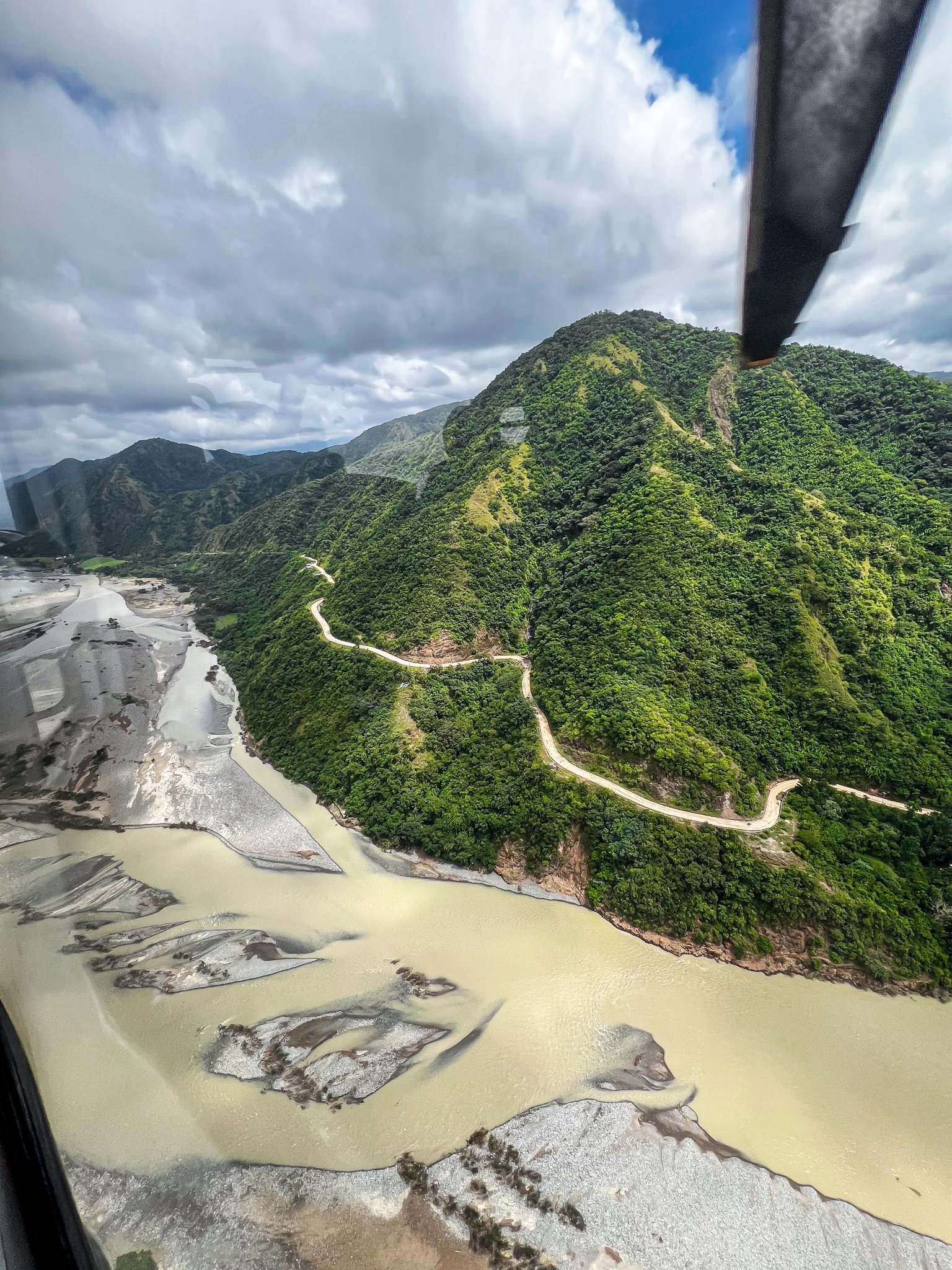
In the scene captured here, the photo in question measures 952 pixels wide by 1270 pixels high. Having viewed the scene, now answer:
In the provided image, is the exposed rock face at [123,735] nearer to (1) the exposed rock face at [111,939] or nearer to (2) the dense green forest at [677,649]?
(1) the exposed rock face at [111,939]

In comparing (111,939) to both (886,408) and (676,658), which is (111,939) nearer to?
(676,658)

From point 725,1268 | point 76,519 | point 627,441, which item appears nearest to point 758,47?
point 725,1268

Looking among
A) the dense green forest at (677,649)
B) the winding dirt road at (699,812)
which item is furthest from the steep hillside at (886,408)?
the winding dirt road at (699,812)

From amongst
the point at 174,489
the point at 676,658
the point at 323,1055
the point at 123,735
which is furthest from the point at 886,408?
the point at 174,489

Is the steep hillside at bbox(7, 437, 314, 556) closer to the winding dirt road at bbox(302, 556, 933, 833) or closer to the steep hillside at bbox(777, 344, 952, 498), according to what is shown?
the winding dirt road at bbox(302, 556, 933, 833)

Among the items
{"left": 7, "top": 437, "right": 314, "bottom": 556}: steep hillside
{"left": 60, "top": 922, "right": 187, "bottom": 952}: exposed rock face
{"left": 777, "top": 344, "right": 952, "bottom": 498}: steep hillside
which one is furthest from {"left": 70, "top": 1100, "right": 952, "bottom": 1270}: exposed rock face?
{"left": 7, "top": 437, "right": 314, "bottom": 556}: steep hillside
